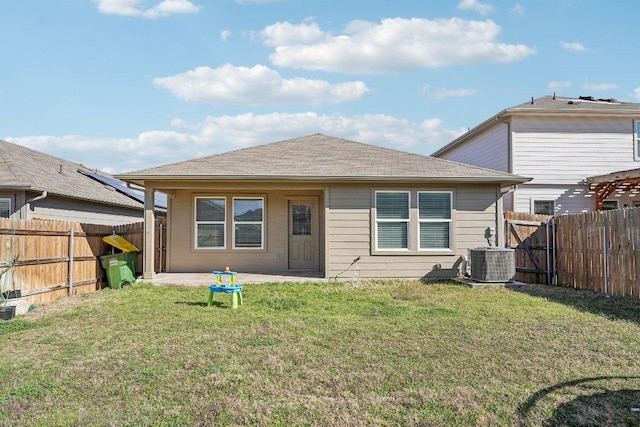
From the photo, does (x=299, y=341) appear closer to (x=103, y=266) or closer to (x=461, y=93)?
(x=103, y=266)

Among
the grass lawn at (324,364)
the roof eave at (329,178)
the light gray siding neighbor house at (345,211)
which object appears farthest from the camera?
the light gray siding neighbor house at (345,211)

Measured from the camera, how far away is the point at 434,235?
36.0ft

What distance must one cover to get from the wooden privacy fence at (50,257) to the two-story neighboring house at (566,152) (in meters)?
11.6

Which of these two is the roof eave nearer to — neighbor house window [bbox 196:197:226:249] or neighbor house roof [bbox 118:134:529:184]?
neighbor house roof [bbox 118:134:529:184]

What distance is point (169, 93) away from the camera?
1534 centimetres

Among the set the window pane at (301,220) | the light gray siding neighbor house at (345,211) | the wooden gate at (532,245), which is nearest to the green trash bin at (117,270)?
the light gray siding neighbor house at (345,211)

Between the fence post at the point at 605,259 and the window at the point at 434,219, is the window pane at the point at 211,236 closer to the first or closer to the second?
the window at the point at 434,219

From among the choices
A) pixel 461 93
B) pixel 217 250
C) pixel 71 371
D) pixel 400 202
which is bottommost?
pixel 71 371

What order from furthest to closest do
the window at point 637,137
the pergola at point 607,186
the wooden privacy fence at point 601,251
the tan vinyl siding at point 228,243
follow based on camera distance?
the window at point 637,137 → the pergola at point 607,186 → the tan vinyl siding at point 228,243 → the wooden privacy fence at point 601,251

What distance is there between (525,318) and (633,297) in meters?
2.95

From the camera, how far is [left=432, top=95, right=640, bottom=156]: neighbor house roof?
44.3ft

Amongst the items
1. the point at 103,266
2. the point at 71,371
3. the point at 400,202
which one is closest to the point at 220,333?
the point at 71,371

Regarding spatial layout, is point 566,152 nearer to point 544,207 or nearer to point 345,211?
point 544,207

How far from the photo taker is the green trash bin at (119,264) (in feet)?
32.4
